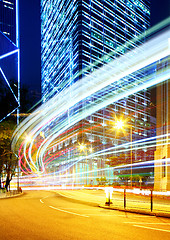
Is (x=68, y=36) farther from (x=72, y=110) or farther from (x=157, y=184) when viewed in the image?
(x=157, y=184)

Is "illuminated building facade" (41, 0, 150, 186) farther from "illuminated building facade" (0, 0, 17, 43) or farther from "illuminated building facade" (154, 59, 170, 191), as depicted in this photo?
"illuminated building facade" (0, 0, 17, 43)

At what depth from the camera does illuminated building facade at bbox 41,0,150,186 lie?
101938mm

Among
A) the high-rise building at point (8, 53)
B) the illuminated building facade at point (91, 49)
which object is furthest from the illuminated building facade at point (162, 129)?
the illuminated building facade at point (91, 49)

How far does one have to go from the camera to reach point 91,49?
106000mm

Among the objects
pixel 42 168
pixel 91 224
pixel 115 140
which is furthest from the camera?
→ pixel 115 140

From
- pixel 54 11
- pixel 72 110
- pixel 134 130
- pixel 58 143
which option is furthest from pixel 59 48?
pixel 134 130

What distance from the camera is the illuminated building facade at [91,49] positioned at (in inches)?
4013

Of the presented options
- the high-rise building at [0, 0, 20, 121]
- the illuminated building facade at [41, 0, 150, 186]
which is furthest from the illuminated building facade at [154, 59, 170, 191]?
the illuminated building facade at [41, 0, 150, 186]

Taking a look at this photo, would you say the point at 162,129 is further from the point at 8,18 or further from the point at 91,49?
the point at 91,49

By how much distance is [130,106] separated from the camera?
435 ft

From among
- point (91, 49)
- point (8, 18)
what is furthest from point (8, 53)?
point (91, 49)

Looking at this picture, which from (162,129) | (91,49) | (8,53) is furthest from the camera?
(91,49)

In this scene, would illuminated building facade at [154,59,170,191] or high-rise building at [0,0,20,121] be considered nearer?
high-rise building at [0,0,20,121]

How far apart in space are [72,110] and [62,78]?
2121 cm
